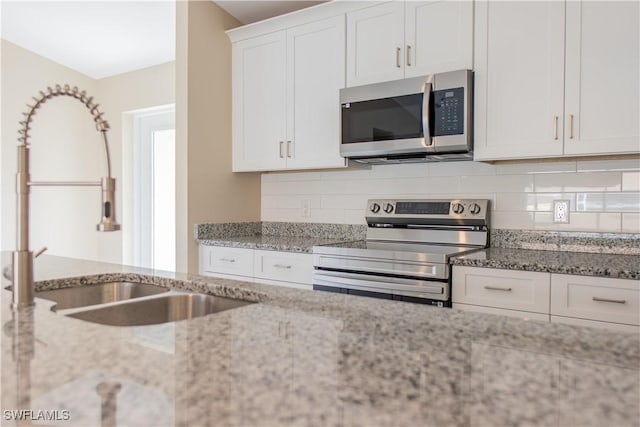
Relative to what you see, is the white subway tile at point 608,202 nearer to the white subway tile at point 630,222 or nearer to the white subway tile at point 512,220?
the white subway tile at point 630,222

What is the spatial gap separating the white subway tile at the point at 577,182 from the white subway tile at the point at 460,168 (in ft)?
0.88

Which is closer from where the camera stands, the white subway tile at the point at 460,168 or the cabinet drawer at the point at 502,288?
the cabinet drawer at the point at 502,288

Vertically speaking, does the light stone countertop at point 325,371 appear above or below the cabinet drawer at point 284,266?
above

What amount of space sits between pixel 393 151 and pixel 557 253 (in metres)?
0.98

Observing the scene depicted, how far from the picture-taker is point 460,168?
2725 millimetres

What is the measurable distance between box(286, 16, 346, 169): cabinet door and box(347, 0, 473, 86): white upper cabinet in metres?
0.11

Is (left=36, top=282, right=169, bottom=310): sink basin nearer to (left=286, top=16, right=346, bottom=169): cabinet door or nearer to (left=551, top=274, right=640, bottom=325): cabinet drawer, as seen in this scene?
(left=551, top=274, right=640, bottom=325): cabinet drawer

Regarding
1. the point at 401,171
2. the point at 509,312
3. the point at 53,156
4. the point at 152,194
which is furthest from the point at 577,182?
the point at 53,156

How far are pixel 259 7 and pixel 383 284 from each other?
7.16 feet

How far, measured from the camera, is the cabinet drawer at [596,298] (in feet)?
5.66

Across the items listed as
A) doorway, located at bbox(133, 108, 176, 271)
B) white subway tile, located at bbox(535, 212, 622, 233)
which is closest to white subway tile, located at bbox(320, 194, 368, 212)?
white subway tile, located at bbox(535, 212, 622, 233)

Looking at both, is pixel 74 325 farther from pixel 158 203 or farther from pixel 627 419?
pixel 158 203

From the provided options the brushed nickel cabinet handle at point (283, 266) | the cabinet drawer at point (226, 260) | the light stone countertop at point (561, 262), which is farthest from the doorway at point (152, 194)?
the light stone countertop at point (561, 262)

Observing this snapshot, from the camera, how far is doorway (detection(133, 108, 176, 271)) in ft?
14.3
